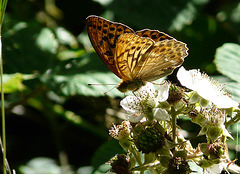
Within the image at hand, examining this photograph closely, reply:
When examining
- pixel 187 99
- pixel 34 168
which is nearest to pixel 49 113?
pixel 34 168

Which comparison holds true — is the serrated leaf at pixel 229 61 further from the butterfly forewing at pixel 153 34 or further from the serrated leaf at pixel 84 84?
the serrated leaf at pixel 84 84

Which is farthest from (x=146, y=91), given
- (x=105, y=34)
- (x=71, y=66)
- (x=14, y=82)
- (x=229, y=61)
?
(x=14, y=82)

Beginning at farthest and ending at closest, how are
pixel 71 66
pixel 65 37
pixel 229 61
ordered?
pixel 65 37 < pixel 71 66 < pixel 229 61

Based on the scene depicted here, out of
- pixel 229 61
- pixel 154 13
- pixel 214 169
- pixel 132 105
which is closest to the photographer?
pixel 214 169

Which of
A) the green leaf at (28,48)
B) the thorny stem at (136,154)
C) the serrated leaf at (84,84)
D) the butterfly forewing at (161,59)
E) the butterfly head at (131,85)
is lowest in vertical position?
the thorny stem at (136,154)

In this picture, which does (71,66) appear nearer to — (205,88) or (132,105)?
(132,105)

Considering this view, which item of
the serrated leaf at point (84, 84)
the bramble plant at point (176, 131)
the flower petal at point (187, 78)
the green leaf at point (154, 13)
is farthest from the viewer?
the green leaf at point (154, 13)

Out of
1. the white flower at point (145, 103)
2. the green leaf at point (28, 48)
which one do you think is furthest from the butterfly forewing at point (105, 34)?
the green leaf at point (28, 48)

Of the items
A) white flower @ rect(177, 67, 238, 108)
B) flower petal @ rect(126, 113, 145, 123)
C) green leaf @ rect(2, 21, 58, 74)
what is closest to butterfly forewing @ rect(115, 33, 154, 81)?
white flower @ rect(177, 67, 238, 108)
